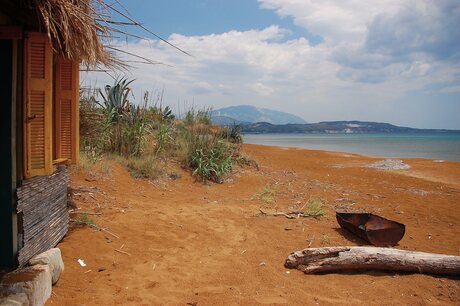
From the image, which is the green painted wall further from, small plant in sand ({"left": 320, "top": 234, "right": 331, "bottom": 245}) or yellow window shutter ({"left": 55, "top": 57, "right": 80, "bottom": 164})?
small plant in sand ({"left": 320, "top": 234, "right": 331, "bottom": 245})

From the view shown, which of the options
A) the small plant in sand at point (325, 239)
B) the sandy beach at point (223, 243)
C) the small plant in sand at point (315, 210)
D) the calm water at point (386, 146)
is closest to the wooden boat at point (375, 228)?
the sandy beach at point (223, 243)

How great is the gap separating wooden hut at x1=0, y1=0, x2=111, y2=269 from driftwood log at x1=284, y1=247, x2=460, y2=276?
289cm

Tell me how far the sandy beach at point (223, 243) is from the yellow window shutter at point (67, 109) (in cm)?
108

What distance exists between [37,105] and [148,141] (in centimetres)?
673

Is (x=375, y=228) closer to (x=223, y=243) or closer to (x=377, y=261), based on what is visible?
(x=377, y=261)

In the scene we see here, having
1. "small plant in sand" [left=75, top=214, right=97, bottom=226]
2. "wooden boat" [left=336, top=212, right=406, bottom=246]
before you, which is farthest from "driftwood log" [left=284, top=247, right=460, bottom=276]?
"small plant in sand" [left=75, top=214, right=97, bottom=226]

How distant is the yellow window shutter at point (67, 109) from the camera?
4.18 m

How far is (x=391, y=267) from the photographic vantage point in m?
4.29

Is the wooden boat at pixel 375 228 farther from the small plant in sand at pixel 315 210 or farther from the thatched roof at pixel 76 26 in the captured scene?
the thatched roof at pixel 76 26

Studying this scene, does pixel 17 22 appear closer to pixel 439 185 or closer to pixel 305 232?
Answer: pixel 305 232

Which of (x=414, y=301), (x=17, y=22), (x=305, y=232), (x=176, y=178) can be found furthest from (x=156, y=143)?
(x=414, y=301)

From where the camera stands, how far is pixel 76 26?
11.3ft

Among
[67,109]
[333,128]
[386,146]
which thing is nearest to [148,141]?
[67,109]

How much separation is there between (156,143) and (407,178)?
8.01 m
